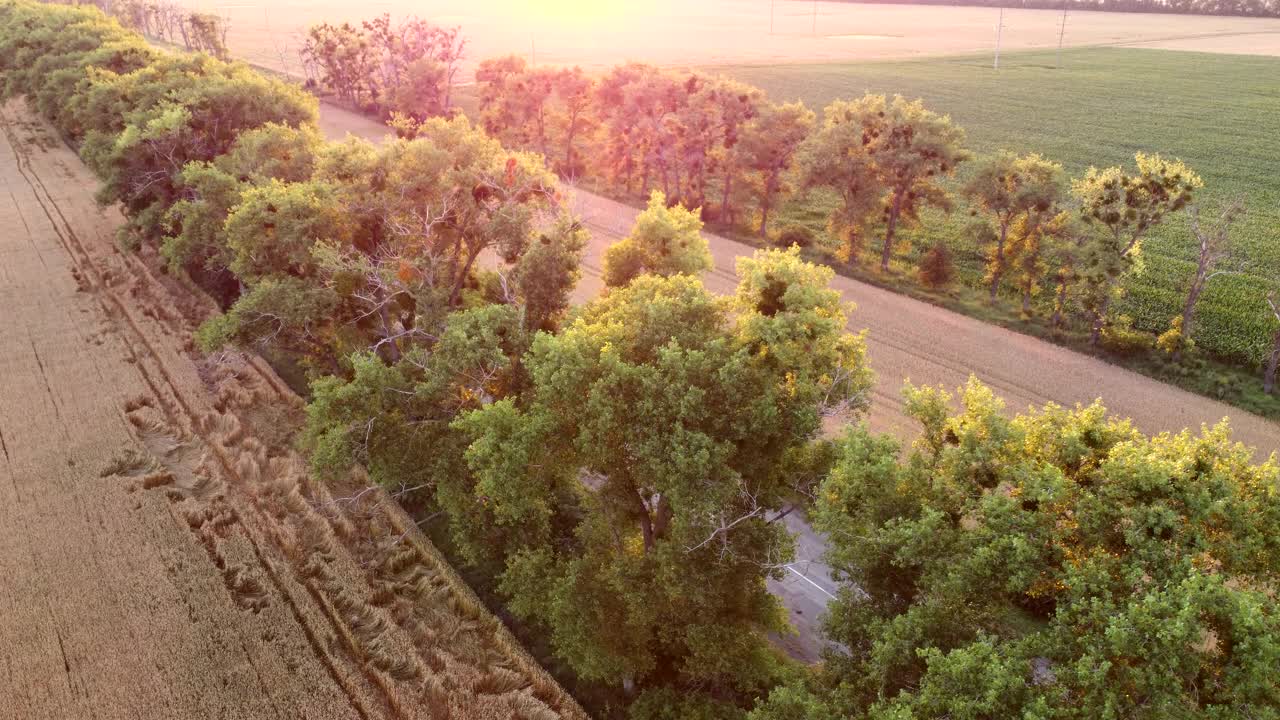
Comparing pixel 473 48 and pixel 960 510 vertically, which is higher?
pixel 473 48

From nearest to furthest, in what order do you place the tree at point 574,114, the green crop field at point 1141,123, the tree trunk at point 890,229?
→ 1. the green crop field at point 1141,123
2. the tree trunk at point 890,229
3. the tree at point 574,114

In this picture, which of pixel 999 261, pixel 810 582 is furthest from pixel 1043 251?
pixel 810 582

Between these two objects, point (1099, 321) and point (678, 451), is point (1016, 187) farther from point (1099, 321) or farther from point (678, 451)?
point (678, 451)

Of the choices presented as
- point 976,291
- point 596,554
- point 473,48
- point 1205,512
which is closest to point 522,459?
point 596,554

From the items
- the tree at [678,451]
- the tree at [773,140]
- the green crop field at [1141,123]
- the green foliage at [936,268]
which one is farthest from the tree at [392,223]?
the green crop field at [1141,123]

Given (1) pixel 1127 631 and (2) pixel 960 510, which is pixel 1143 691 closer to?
(1) pixel 1127 631

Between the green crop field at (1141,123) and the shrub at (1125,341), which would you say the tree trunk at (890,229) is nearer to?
the green crop field at (1141,123)
